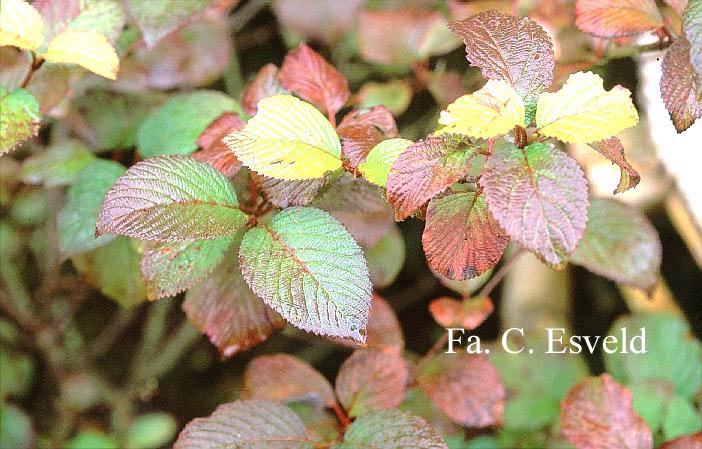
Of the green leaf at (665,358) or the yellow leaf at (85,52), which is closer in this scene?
the yellow leaf at (85,52)

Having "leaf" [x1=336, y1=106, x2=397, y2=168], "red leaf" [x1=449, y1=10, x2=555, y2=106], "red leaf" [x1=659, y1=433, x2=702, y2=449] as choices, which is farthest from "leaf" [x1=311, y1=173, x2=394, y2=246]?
"red leaf" [x1=659, y1=433, x2=702, y2=449]

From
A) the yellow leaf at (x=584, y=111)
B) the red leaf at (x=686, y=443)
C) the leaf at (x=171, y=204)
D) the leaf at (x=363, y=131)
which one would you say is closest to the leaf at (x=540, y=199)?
the yellow leaf at (x=584, y=111)

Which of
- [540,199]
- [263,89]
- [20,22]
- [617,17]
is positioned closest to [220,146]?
[263,89]

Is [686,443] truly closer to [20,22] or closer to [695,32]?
[695,32]

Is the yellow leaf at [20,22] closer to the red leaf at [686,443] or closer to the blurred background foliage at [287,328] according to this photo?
the blurred background foliage at [287,328]

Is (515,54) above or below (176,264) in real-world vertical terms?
above

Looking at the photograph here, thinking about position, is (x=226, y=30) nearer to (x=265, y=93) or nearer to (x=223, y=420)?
(x=265, y=93)
